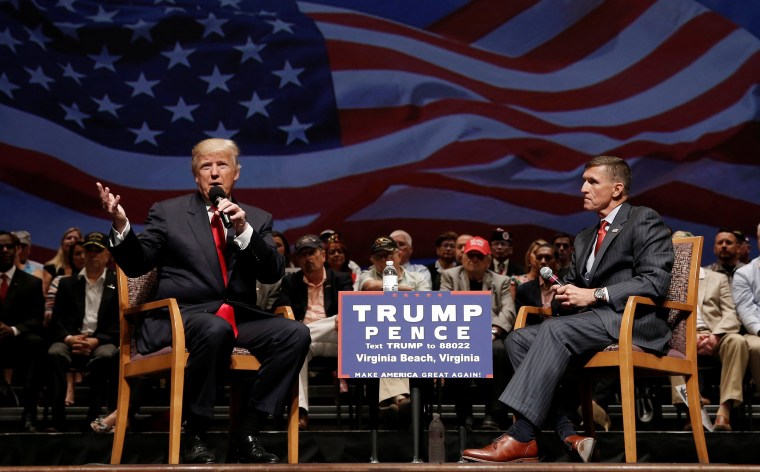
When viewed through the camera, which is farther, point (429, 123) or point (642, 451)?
point (429, 123)

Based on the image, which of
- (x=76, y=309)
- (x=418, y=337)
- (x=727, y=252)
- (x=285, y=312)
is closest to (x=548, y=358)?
(x=418, y=337)

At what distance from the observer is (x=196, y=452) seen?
12.4 feet

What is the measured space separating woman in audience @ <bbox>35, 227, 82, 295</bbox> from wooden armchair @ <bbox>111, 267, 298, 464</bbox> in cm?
325

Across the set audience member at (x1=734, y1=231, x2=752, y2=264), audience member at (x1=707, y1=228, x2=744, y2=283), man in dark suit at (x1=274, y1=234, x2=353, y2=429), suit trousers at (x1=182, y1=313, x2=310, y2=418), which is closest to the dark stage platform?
suit trousers at (x1=182, y1=313, x2=310, y2=418)

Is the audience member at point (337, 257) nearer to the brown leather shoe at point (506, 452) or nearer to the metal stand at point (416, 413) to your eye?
the metal stand at point (416, 413)

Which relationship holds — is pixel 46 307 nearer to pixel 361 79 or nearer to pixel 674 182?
pixel 361 79

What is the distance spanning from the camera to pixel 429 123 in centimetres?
845

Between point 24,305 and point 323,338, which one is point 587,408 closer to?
point 323,338

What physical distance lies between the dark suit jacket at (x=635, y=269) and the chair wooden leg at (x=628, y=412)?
7.3 inches

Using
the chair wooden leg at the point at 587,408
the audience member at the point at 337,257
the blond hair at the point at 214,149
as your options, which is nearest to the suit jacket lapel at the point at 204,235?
the blond hair at the point at 214,149

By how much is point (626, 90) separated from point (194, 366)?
18.6 ft

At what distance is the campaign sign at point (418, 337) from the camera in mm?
3814

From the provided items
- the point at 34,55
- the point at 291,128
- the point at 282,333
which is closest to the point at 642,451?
the point at 282,333

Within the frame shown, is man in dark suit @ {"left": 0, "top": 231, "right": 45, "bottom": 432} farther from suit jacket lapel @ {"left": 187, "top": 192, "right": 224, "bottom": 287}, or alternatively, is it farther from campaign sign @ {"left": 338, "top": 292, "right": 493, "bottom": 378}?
campaign sign @ {"left": 338, "top": 292, "right": 493, "bottom": 378}
